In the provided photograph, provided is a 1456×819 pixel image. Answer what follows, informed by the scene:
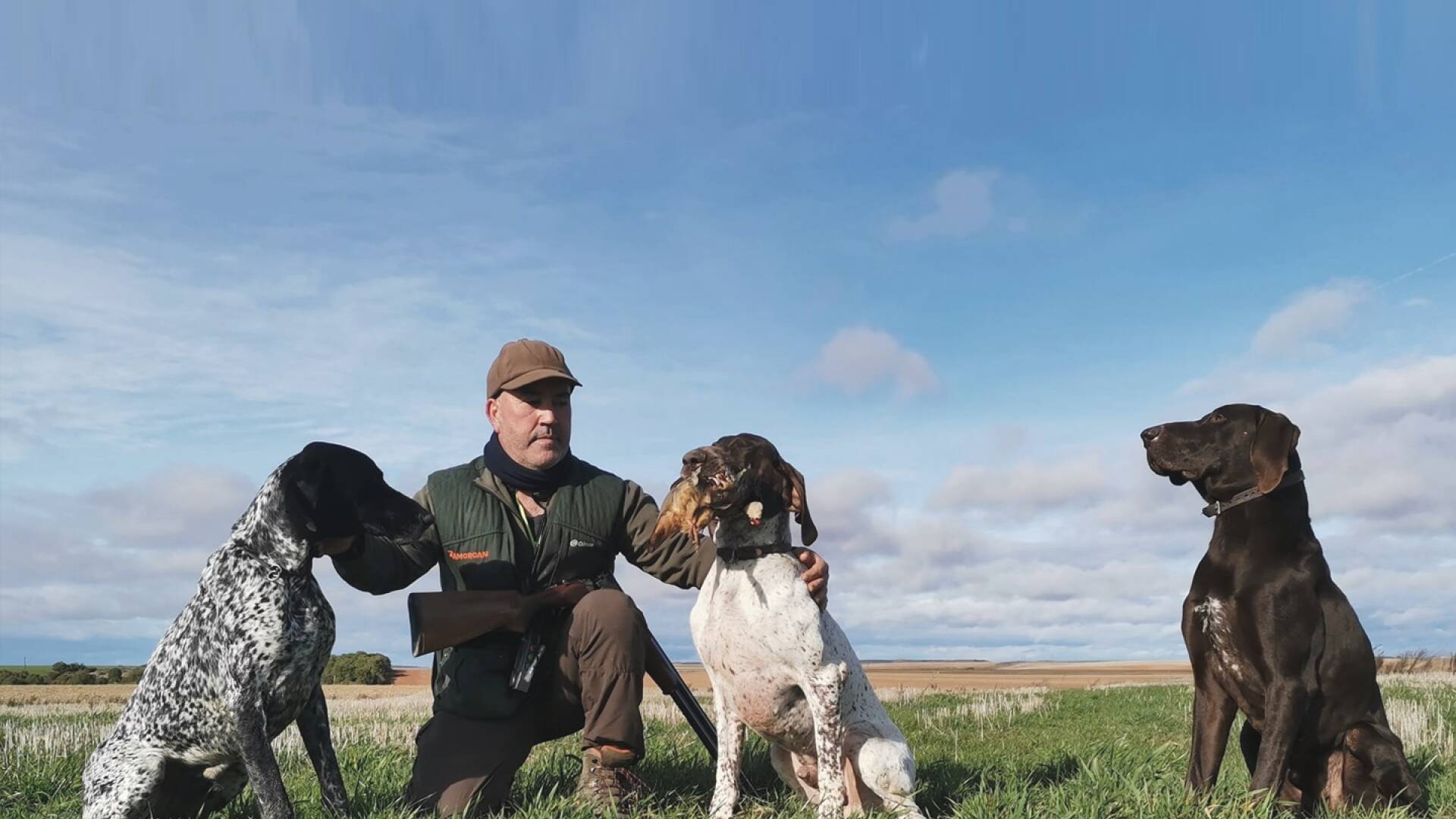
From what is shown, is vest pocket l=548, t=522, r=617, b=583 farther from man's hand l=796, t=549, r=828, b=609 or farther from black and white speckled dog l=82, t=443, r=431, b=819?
man's hand l=796, t=549, r=828, b=609

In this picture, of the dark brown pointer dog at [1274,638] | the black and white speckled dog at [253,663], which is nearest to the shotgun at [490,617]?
the black and white speckled dog at [253,663]

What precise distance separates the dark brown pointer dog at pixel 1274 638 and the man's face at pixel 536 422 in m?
3.18

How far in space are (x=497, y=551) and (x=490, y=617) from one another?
0.46 m

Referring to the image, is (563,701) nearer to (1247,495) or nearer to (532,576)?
(532,576)

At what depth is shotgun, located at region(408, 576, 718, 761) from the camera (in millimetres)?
5582

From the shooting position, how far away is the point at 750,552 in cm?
490

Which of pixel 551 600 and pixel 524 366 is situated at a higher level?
pixel 524 366

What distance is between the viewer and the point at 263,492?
4.90m

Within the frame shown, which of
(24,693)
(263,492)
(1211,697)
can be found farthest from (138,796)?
(24,693)

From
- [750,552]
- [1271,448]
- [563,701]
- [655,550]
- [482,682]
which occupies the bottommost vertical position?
[563,701]

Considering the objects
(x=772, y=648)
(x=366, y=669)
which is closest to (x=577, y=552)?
(x=772, y=648)

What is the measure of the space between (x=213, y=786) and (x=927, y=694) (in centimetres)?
1228

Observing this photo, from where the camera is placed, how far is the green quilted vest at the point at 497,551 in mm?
5938

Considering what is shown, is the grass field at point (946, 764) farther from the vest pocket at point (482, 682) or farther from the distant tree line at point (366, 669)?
the distant tree line at point (366, 669)
